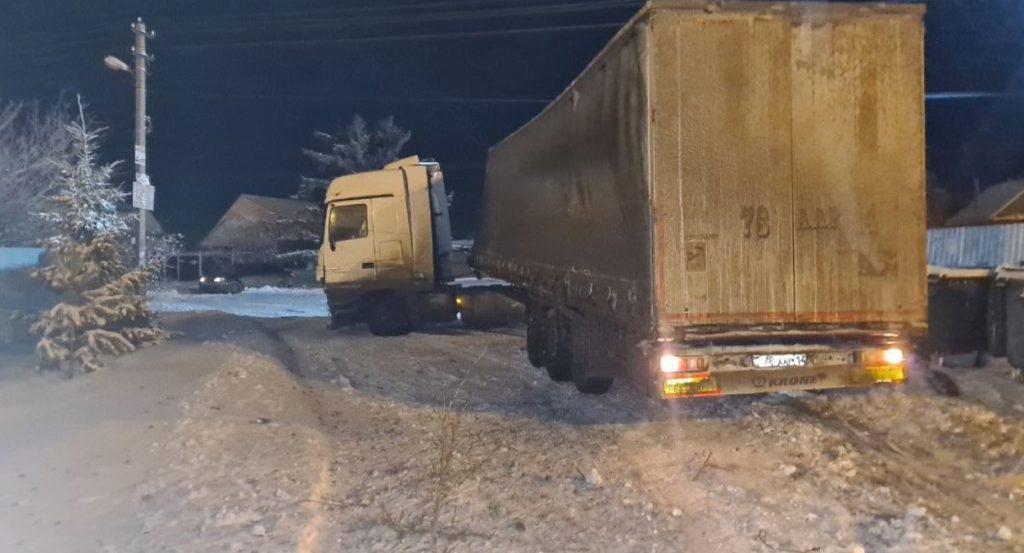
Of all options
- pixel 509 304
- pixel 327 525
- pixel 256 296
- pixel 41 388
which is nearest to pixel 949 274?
pixel 327 525

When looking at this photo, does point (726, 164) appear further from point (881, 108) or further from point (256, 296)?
point (256, 296)

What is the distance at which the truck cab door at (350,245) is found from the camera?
20250mm

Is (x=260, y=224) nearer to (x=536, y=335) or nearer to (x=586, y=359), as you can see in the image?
(x=536, y=335)

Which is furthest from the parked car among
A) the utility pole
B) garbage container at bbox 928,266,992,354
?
garbage container at bbox 928,266,992,354

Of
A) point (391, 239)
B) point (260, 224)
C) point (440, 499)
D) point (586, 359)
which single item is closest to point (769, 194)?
point (586, 359)

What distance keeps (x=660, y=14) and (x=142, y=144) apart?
55.7 ft

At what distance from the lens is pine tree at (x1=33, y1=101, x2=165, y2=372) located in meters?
14.1

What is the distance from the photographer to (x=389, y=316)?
20.7 metres

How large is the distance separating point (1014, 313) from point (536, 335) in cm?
650

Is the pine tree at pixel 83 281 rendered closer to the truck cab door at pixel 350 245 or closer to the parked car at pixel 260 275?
the truck cab door at pixel 350 245

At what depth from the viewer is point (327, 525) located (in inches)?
271

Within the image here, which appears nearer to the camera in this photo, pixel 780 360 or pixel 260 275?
pixel 780 360

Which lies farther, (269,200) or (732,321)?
(269,200)

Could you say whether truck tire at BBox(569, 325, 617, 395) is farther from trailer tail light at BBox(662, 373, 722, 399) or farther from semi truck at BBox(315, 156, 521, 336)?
semi truck at BBox(315, 156, 521, 336)
